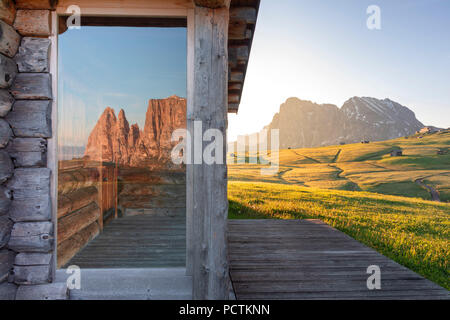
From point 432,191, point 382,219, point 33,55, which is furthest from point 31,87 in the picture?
point 432,191

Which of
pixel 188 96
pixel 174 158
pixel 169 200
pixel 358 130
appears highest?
pixel 358 130

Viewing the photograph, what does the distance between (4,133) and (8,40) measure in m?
0.80

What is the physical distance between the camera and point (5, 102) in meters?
2.09

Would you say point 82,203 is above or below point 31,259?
above

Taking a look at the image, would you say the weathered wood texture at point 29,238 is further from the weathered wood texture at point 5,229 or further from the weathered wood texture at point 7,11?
the weathered wood texture at point 7,11

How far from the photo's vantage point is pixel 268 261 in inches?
131

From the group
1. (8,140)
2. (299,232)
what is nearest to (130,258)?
(8,140)

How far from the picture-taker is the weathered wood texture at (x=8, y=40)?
79.5 inches

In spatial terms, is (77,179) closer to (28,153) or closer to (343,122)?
(28,153)

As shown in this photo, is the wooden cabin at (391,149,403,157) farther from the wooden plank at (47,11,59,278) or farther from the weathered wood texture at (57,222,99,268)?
the wooden plank at (47,11,59,278)

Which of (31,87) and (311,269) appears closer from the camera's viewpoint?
(31,87)


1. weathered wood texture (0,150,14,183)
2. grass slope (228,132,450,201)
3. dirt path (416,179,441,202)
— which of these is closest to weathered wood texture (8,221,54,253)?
weathered wood texture (0,150,14,183)
